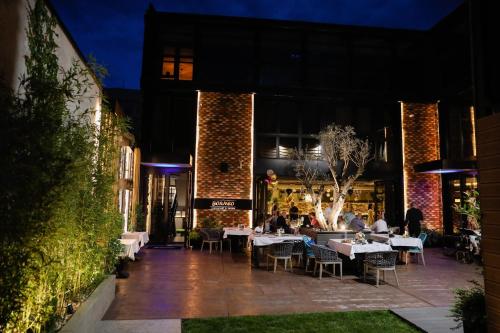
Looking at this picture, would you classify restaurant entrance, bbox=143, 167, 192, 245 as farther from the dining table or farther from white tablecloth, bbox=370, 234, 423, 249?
white tablecloth, bbox=370, 234, 423, 249

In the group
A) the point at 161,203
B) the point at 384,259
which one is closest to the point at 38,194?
the point at 384,259

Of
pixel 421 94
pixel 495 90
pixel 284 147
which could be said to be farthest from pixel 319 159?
pixel 495 90

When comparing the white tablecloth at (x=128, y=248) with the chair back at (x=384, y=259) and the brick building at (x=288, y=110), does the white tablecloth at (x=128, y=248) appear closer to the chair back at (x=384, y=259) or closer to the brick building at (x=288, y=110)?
the brick building at (x=288, y=110)

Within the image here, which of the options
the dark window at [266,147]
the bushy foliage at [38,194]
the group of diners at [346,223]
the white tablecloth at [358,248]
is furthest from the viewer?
the dark window at [266,147]

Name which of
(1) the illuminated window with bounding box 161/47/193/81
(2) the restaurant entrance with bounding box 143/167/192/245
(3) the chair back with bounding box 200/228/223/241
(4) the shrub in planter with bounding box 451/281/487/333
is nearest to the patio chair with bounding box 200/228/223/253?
(3) the chair back with bounding box 200/228/223/241

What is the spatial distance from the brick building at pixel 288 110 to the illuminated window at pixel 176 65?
36 mm

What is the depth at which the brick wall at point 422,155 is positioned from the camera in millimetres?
12180

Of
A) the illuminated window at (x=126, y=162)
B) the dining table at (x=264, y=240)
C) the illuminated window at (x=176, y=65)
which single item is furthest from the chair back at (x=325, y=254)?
the illuminated window at (x=176, y=65)

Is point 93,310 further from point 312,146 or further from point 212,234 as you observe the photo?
point 312,146

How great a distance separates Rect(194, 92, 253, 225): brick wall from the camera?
11.3 m

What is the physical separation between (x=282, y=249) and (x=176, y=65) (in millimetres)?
7837

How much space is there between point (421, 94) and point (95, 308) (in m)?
12.7

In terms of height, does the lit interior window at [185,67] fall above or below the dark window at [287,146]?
above

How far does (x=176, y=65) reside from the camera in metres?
12.0
